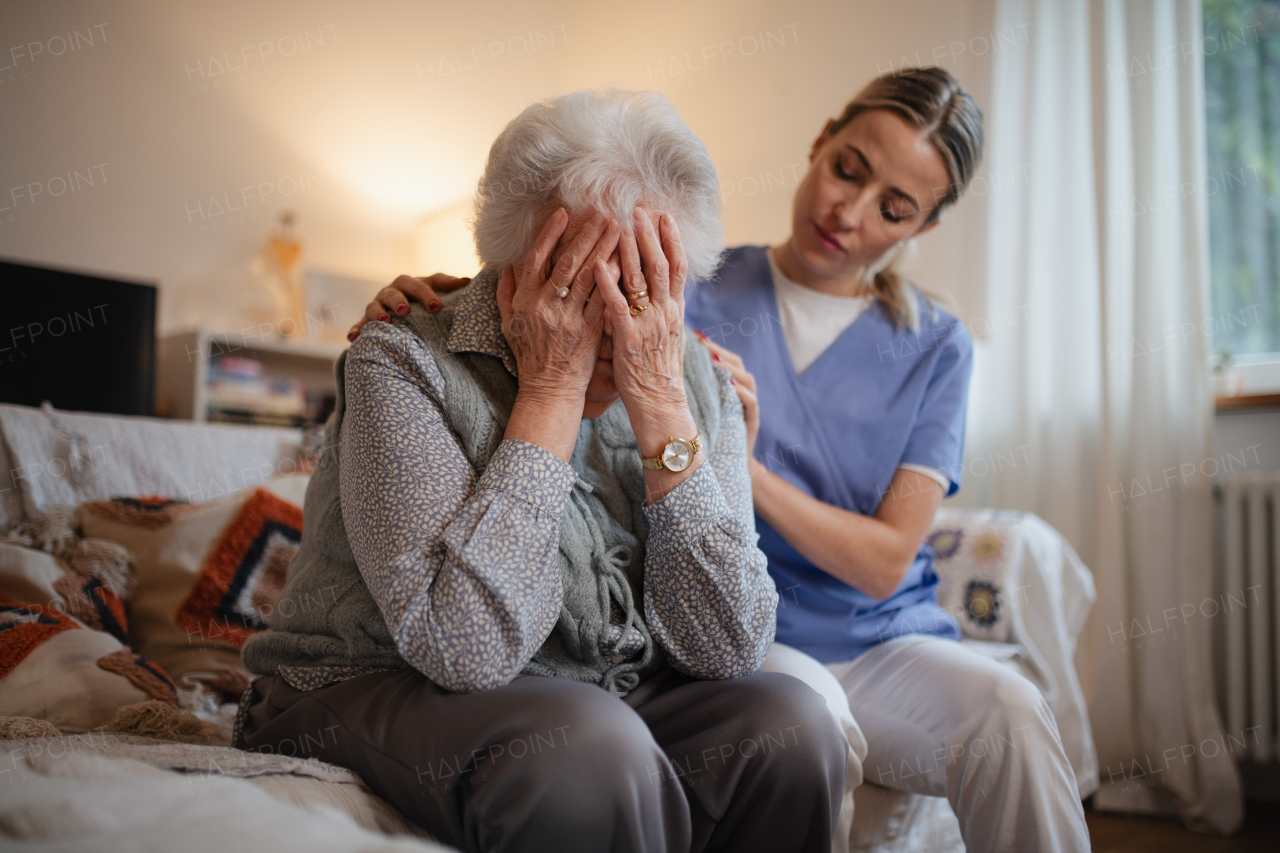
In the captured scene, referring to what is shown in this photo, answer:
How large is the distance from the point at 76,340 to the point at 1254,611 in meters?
2.77

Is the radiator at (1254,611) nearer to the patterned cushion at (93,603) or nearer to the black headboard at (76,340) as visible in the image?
the patterned cushion at (93,603)

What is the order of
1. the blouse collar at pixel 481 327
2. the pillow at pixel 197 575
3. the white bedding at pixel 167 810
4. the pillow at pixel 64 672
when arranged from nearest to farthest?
the white bedding at pixel 167 810
the blouse collar at pixel 481 327
the pillow at pixel 64 672
the pillow at pixel 197 575

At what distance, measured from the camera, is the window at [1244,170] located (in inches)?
86.7

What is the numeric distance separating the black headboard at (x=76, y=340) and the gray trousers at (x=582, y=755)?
49.1 inches

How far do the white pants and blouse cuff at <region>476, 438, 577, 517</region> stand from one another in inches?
16.9

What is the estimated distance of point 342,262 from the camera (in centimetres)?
280

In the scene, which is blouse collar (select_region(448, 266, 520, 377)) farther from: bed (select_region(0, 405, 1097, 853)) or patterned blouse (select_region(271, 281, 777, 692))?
bed (select_region(0, 405, 1097, 853))

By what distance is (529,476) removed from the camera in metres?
0.85

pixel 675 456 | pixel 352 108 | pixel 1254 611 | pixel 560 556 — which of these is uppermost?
pixel 352 108

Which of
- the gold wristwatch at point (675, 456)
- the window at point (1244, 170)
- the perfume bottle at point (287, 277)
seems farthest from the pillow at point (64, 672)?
the window at point (1244, 170)

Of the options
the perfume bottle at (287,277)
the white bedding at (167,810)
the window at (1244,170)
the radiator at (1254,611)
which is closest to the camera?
the white bedding at (167,810)

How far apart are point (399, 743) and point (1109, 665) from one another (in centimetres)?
199

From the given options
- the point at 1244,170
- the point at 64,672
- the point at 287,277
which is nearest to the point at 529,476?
the point at 64,672

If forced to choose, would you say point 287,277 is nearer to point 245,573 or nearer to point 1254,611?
point 245,573
